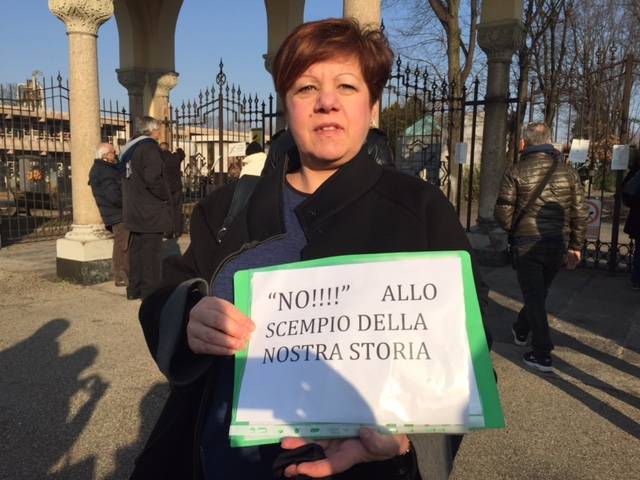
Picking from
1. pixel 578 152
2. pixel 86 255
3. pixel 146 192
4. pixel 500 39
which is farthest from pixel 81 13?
pixel 578 152

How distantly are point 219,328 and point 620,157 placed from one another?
25.4 ft

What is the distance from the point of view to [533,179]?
4.66 m

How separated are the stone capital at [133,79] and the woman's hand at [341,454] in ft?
42.9

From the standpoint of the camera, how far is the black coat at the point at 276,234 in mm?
1318

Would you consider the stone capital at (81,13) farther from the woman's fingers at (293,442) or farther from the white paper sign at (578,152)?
the woman's fingers at (293,442)

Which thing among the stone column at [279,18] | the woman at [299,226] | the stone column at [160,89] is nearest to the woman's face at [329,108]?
the woman at [299,226]

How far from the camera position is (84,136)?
7.31 meters

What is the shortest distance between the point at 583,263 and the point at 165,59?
33.4ft

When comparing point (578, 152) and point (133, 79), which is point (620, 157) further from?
point (133, 79)

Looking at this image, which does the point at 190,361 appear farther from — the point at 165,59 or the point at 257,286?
the point at 165,59

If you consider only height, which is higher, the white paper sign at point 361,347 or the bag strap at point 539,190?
the bag strap at point 539,190

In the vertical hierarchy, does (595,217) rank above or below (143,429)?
above

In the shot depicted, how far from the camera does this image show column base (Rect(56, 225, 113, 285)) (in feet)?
24.0

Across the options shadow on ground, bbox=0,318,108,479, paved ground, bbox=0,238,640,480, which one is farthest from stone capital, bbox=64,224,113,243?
shadow on ground, bbox=0,318,108,479
